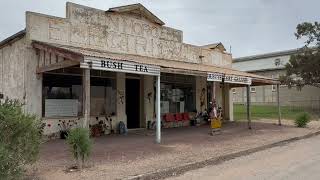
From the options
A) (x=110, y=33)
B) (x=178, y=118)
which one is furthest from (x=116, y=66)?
(x=178, y=118)

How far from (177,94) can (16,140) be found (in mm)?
15298

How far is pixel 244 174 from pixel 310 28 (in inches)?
1217

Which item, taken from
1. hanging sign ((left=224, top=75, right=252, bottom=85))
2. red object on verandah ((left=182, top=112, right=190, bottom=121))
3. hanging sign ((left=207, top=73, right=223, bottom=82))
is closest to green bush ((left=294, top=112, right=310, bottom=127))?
hanging sign ((left=224, top=75, right=252, bottom=85))

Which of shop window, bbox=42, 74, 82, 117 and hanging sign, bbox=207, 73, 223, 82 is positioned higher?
hanging sign, bbox=207, 73, 223, 82

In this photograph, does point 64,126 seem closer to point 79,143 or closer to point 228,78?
point 79,143

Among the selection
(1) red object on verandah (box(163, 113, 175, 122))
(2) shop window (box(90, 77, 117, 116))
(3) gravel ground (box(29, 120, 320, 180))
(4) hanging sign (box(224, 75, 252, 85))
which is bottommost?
(3) gravel ground (box(29, 120, 320, 180))

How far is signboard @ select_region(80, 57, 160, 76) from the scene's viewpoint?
12906 millimetres

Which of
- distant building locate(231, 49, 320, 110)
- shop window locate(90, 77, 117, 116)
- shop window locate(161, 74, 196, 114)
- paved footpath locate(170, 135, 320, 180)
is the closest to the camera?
paved footpath locate(170, 135, 320, 180)

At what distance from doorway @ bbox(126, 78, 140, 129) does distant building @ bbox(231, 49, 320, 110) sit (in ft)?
97.8

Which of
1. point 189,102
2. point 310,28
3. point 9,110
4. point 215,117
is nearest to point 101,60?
point 9,110

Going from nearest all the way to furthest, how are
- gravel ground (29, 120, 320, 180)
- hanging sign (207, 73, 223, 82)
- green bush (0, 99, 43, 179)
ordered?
green bush (0, 99, 43, 179)
gravel ground (29, 120, 320, 180)
hanging sign (207, 73, 223, 82)

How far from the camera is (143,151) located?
13.4 m

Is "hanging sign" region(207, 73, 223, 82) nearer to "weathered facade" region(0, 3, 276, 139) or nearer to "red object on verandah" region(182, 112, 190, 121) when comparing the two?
"weathered facade" region(0, 3, 276, 139)

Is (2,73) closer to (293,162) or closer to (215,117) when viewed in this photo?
(215,117)
